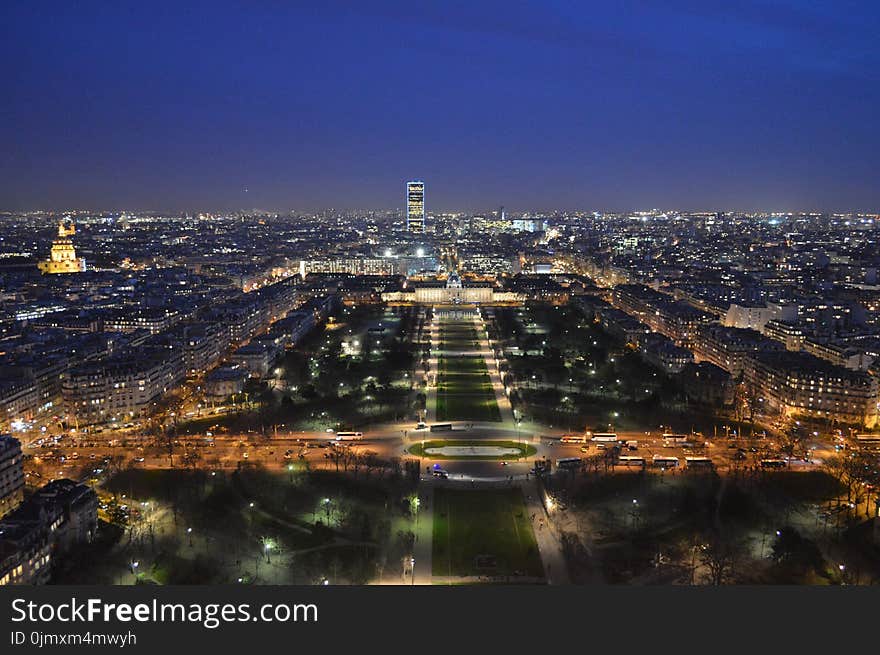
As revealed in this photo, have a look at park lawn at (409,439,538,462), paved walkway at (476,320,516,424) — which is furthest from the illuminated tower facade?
park lawn at (409,439,538,462)

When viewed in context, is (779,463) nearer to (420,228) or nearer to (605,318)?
(605,318)

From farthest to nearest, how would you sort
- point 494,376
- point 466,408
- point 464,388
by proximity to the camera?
1. point 494,376
2. point 464,388
3. point 466,408

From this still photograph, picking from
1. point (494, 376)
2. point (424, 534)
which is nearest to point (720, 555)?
point (424, 534)

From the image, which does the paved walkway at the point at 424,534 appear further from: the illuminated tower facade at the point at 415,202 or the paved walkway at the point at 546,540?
the illuminated tower facade at the point at 415,202

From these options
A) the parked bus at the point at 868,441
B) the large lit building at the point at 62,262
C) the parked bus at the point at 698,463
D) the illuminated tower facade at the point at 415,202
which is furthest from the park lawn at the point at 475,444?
the illuminated tower facade at the point at 415,202

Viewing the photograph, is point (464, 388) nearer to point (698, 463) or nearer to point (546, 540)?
point (698, 463)

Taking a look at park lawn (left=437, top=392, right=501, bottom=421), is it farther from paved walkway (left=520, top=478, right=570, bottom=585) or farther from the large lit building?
the large lit building
